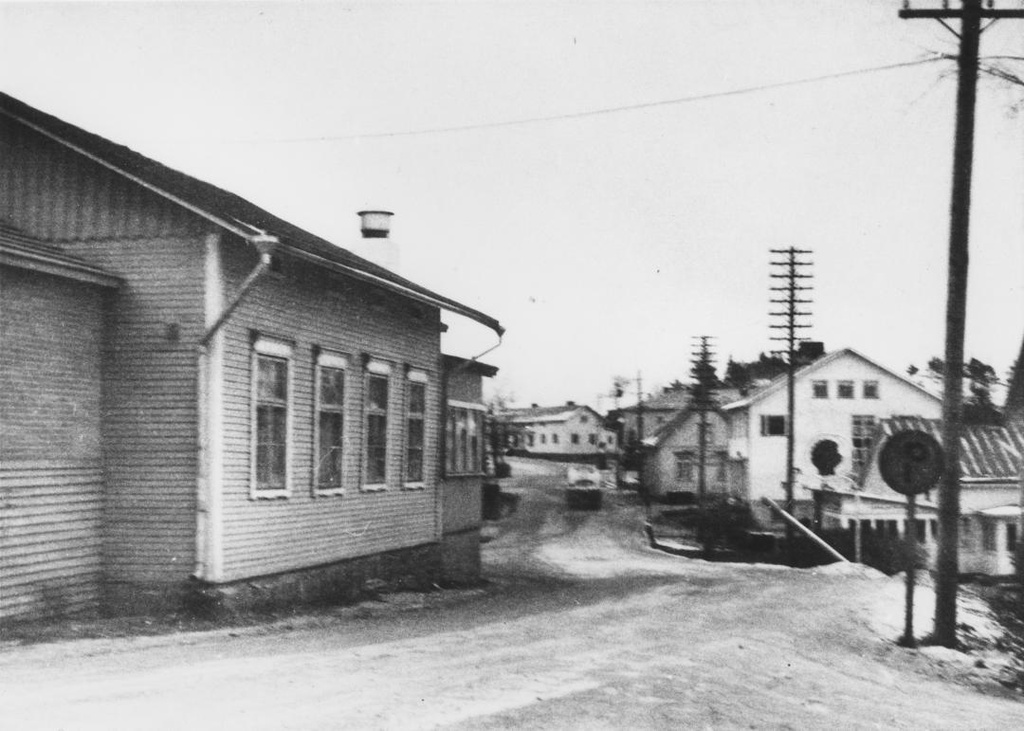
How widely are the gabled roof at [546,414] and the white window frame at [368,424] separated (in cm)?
Result: 9229

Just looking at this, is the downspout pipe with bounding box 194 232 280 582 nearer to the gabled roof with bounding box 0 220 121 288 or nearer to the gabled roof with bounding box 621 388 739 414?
the gabled roof with bounding box 0 220 121 288

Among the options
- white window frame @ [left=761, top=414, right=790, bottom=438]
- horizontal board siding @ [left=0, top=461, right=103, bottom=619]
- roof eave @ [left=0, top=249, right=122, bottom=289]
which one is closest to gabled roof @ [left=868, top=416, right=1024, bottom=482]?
white window frame @ [left=761, top=414, right=790, bottom=438]

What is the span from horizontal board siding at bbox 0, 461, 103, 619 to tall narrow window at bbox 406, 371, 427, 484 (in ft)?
22.0

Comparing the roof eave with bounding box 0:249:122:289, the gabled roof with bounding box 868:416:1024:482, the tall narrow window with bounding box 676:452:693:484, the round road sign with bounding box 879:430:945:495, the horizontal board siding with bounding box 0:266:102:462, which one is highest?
the roof eave with bounding box 0:249:122:289

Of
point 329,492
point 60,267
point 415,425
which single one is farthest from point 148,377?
point 415,425

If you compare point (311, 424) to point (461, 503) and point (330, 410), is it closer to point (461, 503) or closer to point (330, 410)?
point (330, 410)

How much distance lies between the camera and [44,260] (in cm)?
1080

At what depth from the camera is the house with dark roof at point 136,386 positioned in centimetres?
1107

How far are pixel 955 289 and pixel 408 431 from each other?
9268mm

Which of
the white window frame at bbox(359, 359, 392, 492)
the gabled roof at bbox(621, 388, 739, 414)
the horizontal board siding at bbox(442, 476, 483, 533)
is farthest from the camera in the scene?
the gabled roof at bbox(621, 388, 739, 414)

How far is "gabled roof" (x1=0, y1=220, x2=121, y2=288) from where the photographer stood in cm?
1049

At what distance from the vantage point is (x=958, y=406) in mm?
12172

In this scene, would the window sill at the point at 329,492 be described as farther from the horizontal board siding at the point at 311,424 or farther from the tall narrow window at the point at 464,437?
the tall narrow window at the point at 464,437

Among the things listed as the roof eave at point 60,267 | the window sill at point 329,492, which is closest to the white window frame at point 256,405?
the window sill at point 329,492
